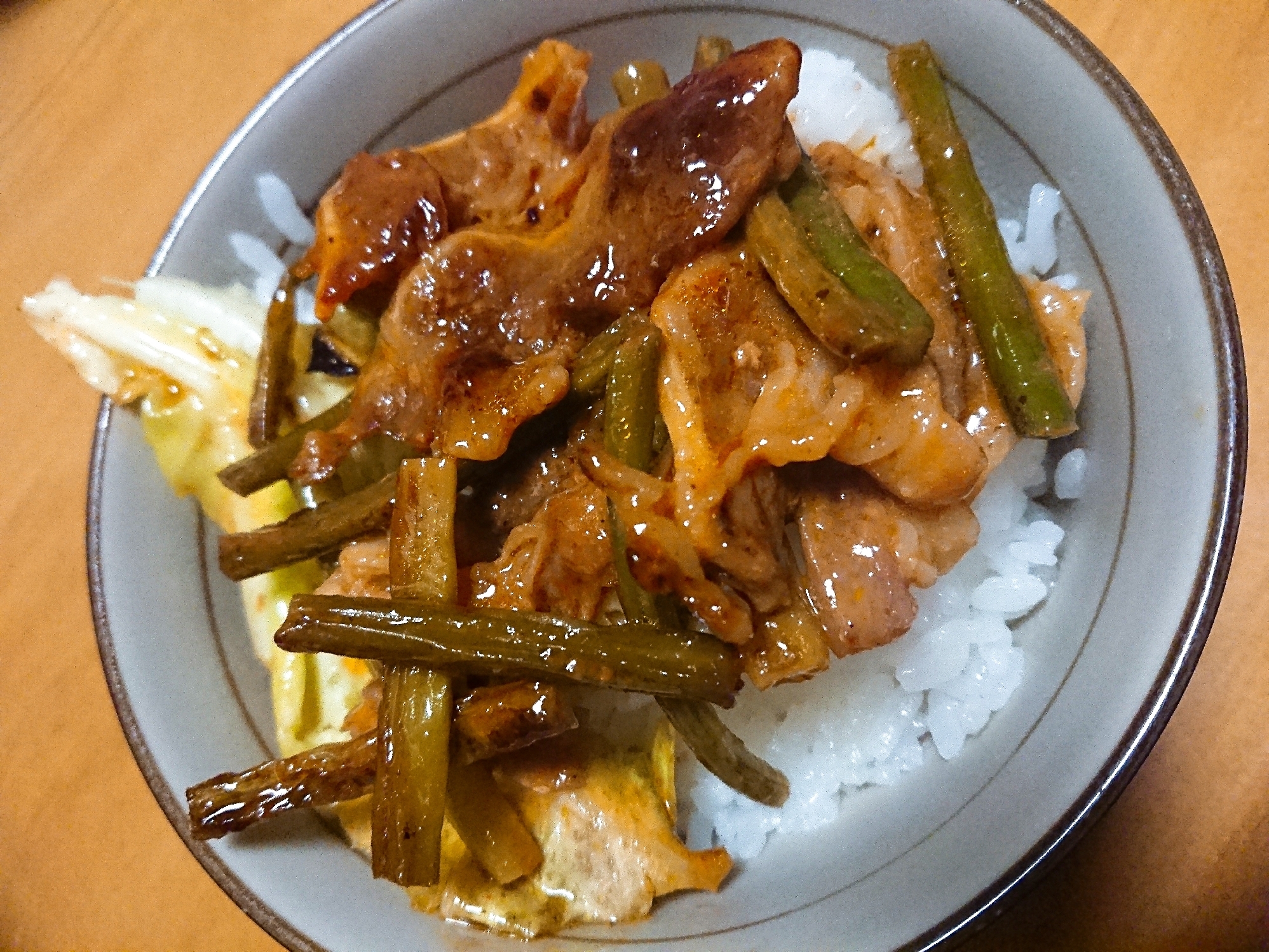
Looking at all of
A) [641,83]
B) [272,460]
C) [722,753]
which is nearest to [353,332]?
[272,460]

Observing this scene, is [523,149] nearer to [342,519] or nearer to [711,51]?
[711,51]

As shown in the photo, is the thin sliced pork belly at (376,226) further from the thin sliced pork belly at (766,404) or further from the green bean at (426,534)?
the thin sliced pork belly at (766,404)

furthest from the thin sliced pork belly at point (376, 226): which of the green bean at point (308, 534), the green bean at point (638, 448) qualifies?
the green bean at point (638, 448)

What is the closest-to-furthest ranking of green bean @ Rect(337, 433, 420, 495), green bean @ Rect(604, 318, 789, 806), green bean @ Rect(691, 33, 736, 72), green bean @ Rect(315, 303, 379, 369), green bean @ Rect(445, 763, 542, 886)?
green bean @ Rect(604, 318, 789, 806)
green bean @ Rect(445, 763, 542, 886)
green bean @ Rect(337, 433, 420, 495)
green bean @ Rect(691, 33, 736, 72)
green bean @ Rect(315, 303, 379, 369)

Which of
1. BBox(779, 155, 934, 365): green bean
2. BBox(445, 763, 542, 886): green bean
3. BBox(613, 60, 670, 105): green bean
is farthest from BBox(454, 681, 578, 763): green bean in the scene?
BBox(613, 60, 670, 105): green bean

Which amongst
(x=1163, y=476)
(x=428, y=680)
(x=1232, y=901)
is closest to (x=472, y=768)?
(x=428, y=680)

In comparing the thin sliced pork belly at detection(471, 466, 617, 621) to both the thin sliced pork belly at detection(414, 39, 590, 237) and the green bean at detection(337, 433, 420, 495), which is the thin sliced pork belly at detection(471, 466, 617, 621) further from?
the thin sliced pork belly at detection(414, 39, 590, 237)
